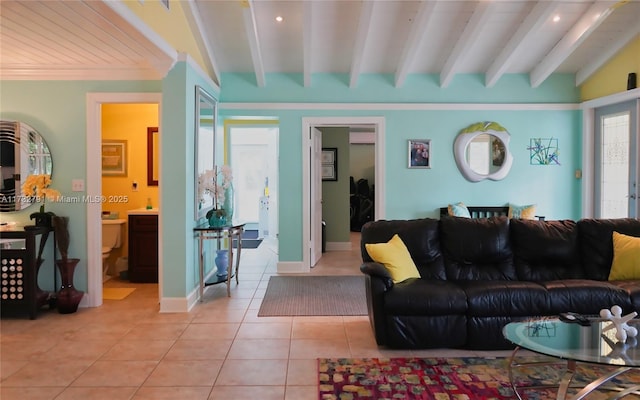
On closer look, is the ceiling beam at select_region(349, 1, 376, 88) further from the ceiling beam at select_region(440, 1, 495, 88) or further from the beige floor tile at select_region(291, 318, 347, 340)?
the beige floor tile at select_region(291, 318, 347, 340)

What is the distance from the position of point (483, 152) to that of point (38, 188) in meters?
5.35

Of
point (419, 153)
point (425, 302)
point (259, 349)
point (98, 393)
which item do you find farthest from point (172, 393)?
point (419, 153)

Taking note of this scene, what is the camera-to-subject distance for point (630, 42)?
499 centimetres

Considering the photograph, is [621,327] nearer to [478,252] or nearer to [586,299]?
[586,299]

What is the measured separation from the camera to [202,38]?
187 inches

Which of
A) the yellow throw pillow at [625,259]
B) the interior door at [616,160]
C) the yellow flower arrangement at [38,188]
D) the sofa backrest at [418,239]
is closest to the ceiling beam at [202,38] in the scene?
the yellow flower arrangement at [38,188]

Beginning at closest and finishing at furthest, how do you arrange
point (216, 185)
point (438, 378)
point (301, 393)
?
point (301, 393), point (438, 378), point (216, 185)

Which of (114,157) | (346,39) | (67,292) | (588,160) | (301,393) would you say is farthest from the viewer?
(588,160)

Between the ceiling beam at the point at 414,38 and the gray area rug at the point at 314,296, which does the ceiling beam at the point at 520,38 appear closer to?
the ceiling beam at the point at 414,38

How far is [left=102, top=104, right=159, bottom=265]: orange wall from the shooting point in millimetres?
5453

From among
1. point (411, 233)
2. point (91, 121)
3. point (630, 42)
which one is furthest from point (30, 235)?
point (630, 42)

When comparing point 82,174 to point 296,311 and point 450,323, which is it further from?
point 450,323

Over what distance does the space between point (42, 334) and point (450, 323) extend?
130 inches

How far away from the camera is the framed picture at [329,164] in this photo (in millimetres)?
7480
